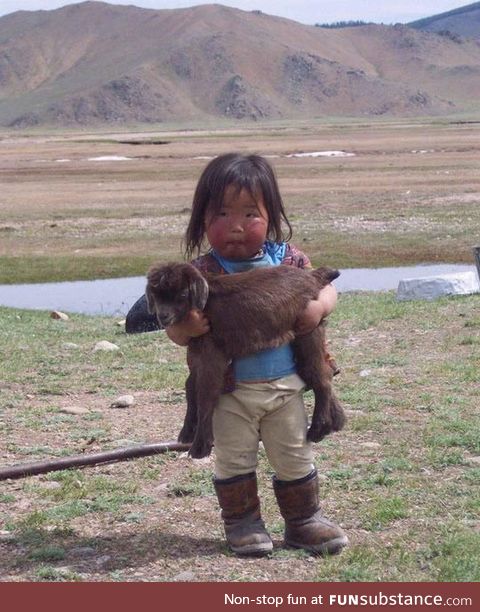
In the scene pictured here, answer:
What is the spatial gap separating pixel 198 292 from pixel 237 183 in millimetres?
525

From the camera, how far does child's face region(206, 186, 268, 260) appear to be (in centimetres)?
495

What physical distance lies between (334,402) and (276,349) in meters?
0.39

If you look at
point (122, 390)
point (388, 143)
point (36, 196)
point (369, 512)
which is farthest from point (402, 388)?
point (388, 143)

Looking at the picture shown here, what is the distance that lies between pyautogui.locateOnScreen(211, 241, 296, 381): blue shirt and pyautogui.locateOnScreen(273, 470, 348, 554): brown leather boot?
0.48m

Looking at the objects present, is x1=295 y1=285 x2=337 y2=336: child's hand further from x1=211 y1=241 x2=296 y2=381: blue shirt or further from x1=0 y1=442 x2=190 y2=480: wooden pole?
x1=0 y1=442 x2=190 y2=480: wooden pole

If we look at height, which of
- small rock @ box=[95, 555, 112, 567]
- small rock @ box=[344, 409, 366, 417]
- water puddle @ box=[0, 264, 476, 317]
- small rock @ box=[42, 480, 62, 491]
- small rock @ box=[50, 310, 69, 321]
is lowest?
water puddle @ box=[0, 264, 476, 317]

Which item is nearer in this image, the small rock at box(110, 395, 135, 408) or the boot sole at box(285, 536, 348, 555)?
the boot sole at box(285, 536, 348, 555)

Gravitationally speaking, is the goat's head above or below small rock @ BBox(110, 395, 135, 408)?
above

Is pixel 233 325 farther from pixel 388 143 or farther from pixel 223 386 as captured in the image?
pixel 388 143

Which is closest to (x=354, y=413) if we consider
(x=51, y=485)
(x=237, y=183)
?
(x=51, y=485)

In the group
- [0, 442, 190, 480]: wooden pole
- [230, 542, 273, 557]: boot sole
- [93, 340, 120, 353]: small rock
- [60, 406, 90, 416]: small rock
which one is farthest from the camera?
[93, 340, 120, 353]: small rock

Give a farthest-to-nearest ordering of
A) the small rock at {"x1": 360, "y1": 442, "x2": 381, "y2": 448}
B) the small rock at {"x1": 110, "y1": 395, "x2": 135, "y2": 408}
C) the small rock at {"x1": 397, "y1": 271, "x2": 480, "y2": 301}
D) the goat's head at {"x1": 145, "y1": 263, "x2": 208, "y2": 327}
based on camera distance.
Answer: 1. the small rock at {"x1": 397, "y1": 271, "x2": 480, "y2": 301}
2. the small rock at {"x1": 110, "y1": 395, "x2": 135, "y2": 408}
3. the small rock at {"x1": 360, "y1": 442, "x2": 381, "y2": 448}
4. the goat's head at {"x1": 145, "y1": 263, "x2": 208, "y2": 327}

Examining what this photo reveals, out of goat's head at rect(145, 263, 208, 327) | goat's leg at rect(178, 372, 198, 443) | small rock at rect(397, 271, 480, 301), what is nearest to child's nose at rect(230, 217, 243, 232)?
goat's head at rect(145, 263, 208, 327)

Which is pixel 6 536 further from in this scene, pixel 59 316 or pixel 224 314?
pixel 59 316
